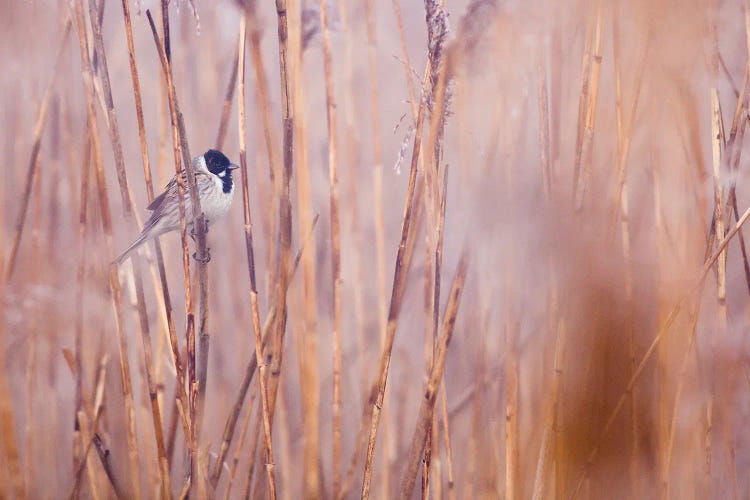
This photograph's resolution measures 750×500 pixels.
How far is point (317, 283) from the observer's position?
1047 mm

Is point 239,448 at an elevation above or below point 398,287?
below

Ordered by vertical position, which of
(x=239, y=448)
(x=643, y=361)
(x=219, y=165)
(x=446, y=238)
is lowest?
(x=239, y=448)

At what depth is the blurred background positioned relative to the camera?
3.09 feet

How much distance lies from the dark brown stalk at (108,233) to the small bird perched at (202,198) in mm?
53

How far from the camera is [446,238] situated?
1.02 metres

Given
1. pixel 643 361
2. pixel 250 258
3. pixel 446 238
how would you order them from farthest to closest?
pixel 446 238 < pixel 643 361 < pixel 250 258

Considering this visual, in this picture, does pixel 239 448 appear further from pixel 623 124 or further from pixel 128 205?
pixel 623 124

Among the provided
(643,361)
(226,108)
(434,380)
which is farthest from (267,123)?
(643,361)

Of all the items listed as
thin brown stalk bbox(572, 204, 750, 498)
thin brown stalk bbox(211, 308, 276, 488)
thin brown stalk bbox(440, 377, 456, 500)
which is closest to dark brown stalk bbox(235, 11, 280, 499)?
thin brown stalk bbox(211, 308, 276, 488)

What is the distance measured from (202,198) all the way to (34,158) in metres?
0.34

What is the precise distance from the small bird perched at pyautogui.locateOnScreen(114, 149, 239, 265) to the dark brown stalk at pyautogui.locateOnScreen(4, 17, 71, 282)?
0.25 meters

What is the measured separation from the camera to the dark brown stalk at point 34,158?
1048mm

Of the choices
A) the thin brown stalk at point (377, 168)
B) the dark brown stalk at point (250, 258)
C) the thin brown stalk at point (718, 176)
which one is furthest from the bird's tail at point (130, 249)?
the thin brown stalk at point (718, 176)

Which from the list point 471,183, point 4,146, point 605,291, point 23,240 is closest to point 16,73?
point 4,146
